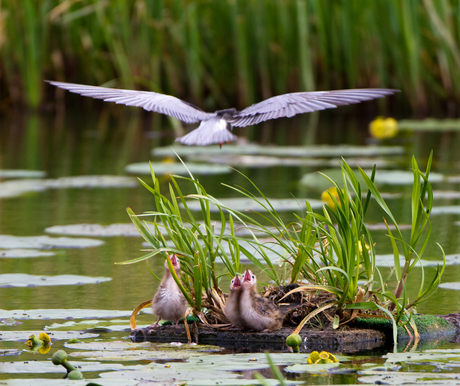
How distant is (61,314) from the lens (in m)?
3.67

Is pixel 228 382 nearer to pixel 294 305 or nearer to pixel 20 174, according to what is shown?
pixel 294 305

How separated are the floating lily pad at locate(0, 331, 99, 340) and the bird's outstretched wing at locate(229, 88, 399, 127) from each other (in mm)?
1049

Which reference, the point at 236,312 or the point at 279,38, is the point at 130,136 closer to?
the point at 279,38

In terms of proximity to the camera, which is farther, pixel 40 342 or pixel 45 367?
pixel 40 342

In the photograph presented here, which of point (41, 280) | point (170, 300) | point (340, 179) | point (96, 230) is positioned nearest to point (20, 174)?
point (96, 230)

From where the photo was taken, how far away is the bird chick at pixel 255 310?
10.4 ft

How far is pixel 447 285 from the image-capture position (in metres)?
4.23

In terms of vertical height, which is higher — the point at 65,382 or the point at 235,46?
the point at 235,46

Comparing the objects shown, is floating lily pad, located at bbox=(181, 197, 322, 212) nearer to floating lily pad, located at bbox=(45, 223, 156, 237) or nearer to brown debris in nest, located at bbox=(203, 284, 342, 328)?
floating lily pad, located at bbox=(45, 223, 156, 237)

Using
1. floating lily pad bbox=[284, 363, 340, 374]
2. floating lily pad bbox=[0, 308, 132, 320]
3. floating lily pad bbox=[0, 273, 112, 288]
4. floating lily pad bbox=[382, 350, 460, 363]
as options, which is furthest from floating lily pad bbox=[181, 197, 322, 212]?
floating lily pad bbox=[284, 363, 340, 374]

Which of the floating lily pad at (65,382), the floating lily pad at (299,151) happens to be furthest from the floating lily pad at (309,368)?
the floating lily pad at (299,151)

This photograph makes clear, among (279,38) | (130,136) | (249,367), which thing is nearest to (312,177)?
(249,367)

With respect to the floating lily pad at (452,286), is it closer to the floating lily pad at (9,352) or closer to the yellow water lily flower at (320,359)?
the yellow water lily flower at (320,359)

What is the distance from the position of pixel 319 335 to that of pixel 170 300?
23.6 inches
